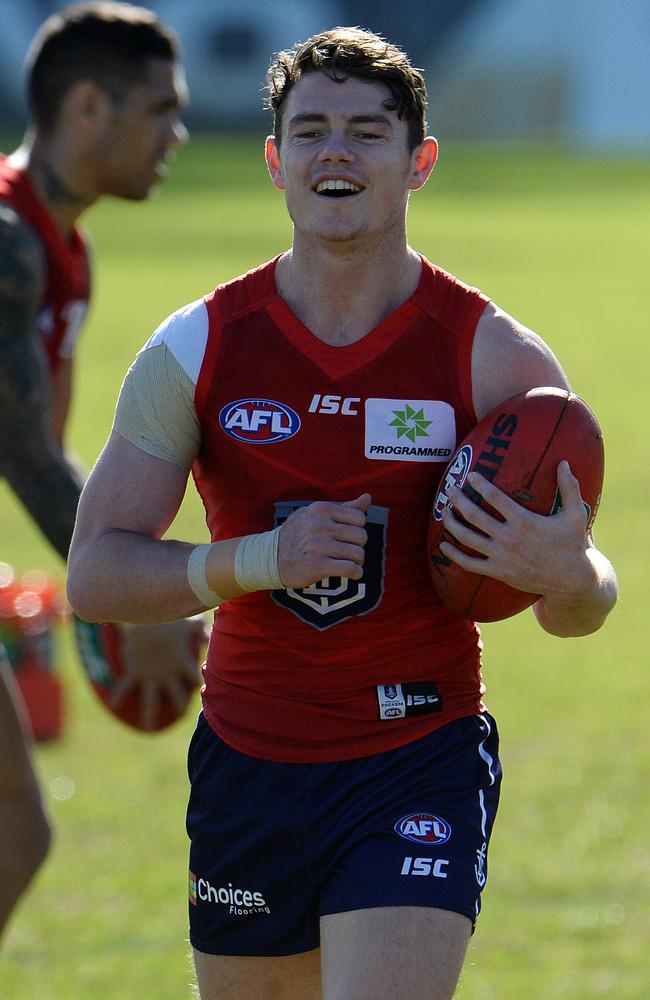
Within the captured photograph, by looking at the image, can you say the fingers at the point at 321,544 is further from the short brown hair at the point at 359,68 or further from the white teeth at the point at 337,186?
the short brown hair at the point at 359,68

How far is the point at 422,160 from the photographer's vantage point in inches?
150

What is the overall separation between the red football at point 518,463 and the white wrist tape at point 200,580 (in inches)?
19.4

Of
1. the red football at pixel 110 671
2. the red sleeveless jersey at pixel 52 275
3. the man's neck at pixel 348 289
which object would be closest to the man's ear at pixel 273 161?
the man's neck at pixel 348 289

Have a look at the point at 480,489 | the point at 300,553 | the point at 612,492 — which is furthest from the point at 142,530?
the point at 612,492

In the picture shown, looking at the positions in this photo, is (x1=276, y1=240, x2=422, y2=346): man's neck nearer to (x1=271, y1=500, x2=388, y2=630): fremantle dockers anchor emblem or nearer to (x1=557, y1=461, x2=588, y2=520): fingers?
(x1=271, y1=500, x2=388, y2=630): fremantle dockers anchor emblem

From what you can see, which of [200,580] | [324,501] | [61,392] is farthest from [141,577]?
[61,392]

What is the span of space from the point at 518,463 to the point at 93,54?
3727 mm

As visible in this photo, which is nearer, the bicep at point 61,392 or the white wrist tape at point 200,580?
the white wrist tape at point 200,580

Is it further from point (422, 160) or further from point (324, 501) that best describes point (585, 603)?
point (422, 160)

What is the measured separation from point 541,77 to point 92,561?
58.0 m

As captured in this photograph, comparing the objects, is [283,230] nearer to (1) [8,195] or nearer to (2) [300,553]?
(1) [8,195]

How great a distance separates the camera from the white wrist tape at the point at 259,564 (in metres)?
3.48

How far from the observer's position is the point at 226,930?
376cm

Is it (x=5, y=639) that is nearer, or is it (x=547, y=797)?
(x=547, y=797)
